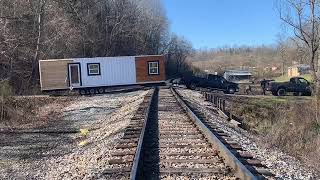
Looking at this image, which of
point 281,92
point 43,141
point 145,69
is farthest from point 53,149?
point 281,92

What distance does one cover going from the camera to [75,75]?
3766 cm

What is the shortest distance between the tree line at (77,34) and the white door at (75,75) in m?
3.92

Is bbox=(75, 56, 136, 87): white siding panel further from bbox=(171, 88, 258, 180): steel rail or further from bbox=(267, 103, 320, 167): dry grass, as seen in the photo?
bbox=(171, 88, 258, 180): steel rail

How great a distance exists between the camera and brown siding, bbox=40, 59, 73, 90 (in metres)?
37.3

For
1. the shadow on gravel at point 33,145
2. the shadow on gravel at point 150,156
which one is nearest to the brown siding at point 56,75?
the shadow on gravel at point 33,145

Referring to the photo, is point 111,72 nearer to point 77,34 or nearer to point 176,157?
point 77,34

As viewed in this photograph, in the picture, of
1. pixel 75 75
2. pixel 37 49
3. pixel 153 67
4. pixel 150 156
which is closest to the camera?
pixel 150 156

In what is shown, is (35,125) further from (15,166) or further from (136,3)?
(136,3)

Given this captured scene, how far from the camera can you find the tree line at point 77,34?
114 feet

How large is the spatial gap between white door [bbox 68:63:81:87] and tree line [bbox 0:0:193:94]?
392 cm

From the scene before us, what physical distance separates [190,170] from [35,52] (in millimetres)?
37743

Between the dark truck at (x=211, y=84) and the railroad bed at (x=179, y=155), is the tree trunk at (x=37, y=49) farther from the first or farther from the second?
the railroad bed at (x=179, y=155)

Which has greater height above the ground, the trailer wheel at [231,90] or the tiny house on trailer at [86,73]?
the tiny house on trailer at [86,73]

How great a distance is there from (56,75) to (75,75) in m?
1.56
